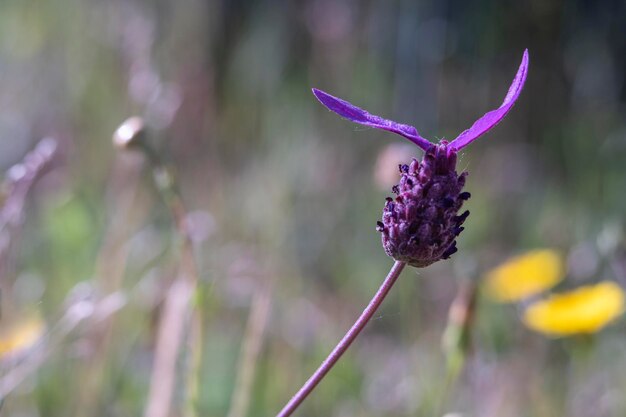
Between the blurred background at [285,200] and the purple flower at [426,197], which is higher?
the blurred background at [285,200]

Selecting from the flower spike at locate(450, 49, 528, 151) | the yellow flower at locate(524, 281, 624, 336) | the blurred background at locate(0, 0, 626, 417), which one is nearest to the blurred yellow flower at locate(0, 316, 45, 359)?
the blurred background at locate(0, 0, 626, 417)

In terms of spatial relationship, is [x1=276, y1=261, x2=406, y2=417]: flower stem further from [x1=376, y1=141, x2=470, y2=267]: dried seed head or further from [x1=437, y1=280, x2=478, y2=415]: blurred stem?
[x1=437, y1=280, x2=478, y2=415]: blurred stem

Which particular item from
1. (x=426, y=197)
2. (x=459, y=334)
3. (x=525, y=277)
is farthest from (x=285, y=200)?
(x=426, y=197)

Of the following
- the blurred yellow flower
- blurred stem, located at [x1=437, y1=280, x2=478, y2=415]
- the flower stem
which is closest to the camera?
the flower stem

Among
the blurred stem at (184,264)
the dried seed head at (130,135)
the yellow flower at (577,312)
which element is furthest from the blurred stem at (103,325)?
the yellow flower at (577,312)

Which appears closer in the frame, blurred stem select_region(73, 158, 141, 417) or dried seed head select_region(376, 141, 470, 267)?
dried seed head select_region(376, 141, 470, 267)

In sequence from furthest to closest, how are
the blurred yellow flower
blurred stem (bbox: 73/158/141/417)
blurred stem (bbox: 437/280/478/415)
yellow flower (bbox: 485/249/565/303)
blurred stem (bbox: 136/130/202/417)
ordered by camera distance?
yellow flower (bbox: 485/249/565/303)
the blurred yellow flower
blurred stem (bbox: 73/158/141/417)
blurred stem (bbox: 437/280/478/415)
blurred stem (bbox: 136/130/202/417)

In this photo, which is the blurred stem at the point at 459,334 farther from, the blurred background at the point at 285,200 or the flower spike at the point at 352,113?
the flower spike at the point at 352,113

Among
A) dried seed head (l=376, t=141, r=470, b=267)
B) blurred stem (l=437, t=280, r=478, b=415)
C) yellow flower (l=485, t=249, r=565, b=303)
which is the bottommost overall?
dried seed head (l=376, t=141, r=470, b=267)
